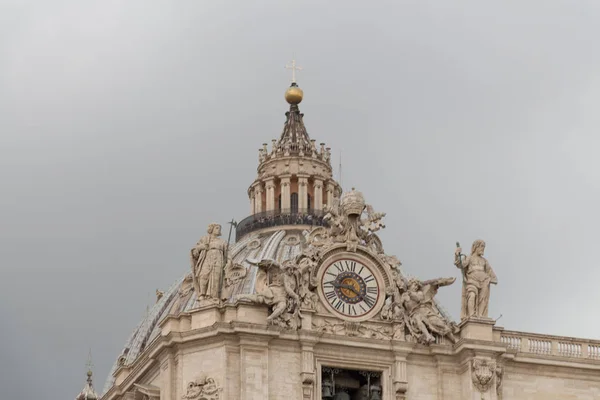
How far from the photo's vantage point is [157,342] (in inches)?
2419

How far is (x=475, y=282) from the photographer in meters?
62.6

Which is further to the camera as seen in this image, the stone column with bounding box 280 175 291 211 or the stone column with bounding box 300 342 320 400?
the stone column with bounding box 280 175 291 211

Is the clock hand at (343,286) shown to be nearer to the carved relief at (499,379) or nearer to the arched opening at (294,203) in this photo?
the carved relief at (499,379)

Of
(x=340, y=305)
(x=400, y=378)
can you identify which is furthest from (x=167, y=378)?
(x=400, y=378)

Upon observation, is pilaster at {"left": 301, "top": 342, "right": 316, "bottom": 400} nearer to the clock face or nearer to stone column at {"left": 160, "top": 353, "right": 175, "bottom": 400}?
the clock face

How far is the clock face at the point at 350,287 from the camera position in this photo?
6203cm

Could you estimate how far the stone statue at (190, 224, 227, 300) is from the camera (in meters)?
60.9

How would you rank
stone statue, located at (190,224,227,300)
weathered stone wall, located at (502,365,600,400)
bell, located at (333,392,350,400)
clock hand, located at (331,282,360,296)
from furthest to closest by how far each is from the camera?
weathered stone wall, located at (502,365,600,400) < clock hand, located at (331,282,360,296) < bell, located at (333,392,350,400) < stone statue, located at (190,224,227,300)

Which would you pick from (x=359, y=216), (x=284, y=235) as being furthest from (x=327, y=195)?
(x=359, y=216)

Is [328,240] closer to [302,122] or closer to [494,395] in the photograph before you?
[494,395]

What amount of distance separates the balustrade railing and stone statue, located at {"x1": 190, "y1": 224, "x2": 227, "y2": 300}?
84.8 feet

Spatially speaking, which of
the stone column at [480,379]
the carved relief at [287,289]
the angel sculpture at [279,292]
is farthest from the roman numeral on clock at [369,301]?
the stone column at [480,379]

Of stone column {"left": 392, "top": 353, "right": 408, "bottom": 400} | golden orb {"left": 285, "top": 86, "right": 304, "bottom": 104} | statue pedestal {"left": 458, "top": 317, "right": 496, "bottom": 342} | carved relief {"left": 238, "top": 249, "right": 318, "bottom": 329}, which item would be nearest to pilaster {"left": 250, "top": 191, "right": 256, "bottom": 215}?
golden orb {"left": 285, "top": 86, "right": 304, "bottom": 104}

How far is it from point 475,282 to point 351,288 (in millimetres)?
4438
